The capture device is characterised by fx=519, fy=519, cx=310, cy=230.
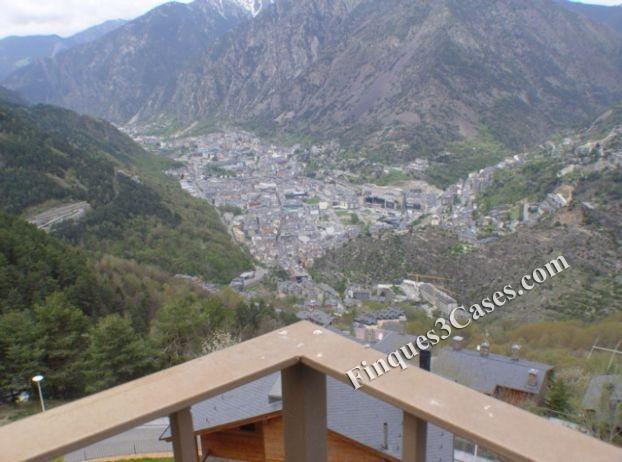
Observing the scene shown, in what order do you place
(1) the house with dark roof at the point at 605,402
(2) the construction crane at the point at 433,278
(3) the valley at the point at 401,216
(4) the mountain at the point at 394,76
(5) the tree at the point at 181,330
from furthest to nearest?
(4) the mountain at the point at 394,76
(3) the valley at the point at 401,216
(2) the construction crane at the point at 433,278
(5) the tree at the point at 181,330
(1) the house with dark roof at the point at 605,402

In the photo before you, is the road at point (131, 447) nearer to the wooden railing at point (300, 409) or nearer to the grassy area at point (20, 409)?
the grassy area at point (20, 409)

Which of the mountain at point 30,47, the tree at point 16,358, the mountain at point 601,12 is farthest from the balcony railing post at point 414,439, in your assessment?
the mountain at point 30,47

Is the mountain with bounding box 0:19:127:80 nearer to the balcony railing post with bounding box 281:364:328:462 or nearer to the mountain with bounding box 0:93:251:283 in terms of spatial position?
the mountain with bounding box 0:93:251:283

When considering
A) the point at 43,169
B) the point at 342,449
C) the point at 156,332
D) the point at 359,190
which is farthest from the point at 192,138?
the point at 342,449

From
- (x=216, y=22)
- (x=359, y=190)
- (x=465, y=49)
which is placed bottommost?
(x=359, y=190)

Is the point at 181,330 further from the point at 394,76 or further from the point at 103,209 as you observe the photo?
the point at 394,76

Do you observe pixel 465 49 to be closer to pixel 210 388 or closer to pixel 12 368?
pixel 12 368
